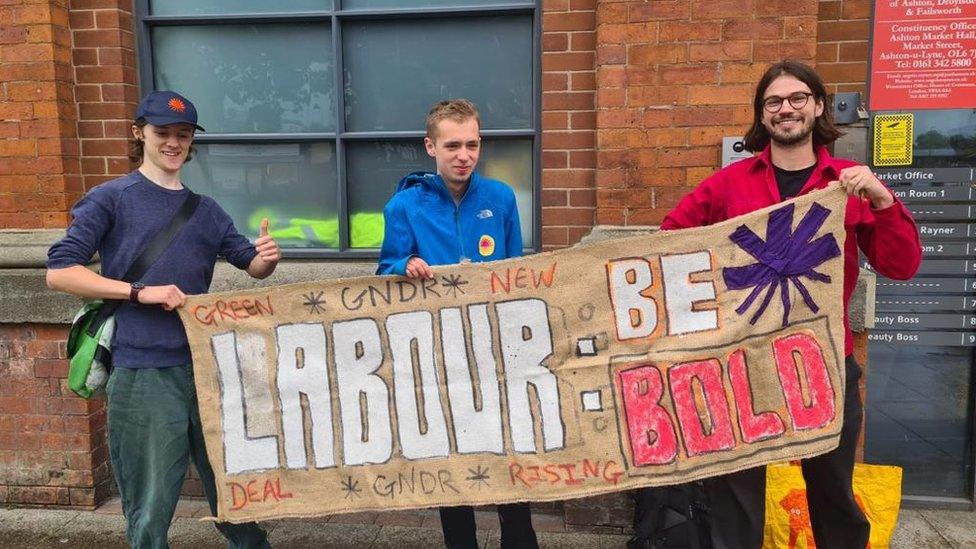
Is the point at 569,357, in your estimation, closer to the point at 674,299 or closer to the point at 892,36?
the point at 674,299

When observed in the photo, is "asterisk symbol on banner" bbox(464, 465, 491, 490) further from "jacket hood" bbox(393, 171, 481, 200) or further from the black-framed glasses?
the black-framed glasses

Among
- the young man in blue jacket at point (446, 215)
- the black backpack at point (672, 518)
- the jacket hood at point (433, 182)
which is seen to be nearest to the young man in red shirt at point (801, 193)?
the black backpack at point (672, 518)

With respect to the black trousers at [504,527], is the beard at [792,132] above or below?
above

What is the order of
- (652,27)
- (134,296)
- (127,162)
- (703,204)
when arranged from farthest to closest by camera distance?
(127,162), (652,27), (703,204), (134,296)

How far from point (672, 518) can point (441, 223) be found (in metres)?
1.76

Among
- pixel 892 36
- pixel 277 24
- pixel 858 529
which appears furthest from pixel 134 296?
pixel 892 36

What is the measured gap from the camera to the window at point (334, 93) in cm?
375

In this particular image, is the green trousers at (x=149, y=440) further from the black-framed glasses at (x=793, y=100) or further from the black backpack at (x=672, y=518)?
the black-framed glasses at (x=793, y=100)

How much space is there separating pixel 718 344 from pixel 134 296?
2.18 metres

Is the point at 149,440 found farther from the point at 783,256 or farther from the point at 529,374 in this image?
the point at 783,256

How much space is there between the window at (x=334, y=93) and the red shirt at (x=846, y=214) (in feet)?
4.01

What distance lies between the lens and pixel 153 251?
257 cm

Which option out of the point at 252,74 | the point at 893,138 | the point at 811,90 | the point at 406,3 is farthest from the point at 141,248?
the point at 893,138

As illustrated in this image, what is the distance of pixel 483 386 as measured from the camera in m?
2.75
